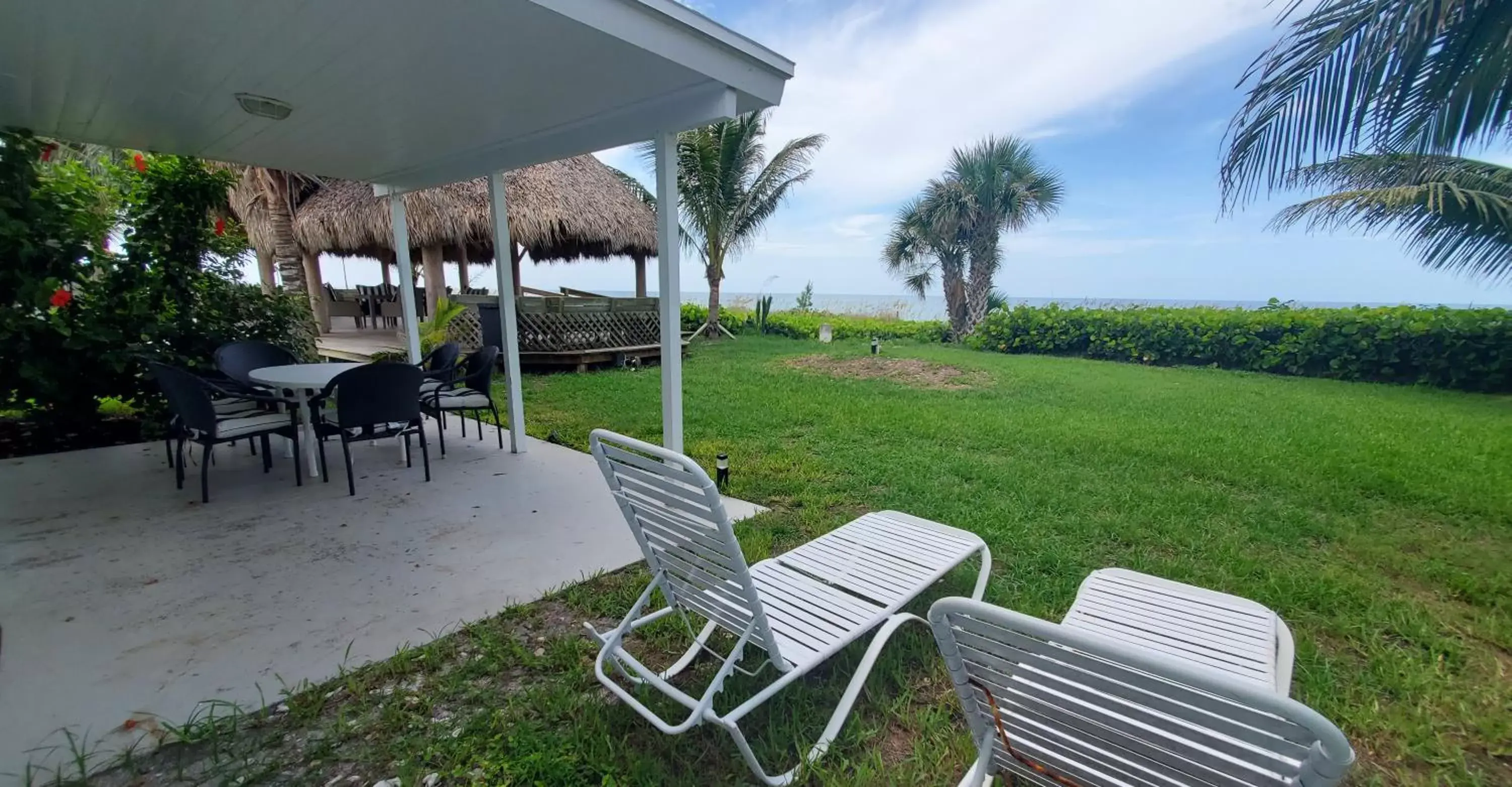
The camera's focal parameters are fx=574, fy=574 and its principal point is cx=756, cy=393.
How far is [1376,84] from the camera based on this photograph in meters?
3.03

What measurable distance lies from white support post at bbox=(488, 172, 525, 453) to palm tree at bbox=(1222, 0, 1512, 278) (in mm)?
5187

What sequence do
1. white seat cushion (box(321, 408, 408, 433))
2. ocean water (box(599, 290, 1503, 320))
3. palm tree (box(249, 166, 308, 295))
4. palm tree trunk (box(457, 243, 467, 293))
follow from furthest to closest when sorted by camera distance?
1. ocean water (box(599, 290, 1503, 320))
2. palm tree trunk (box(457, 243, 467, 293))
3. palm tree (box(249, 166, 308, 295))
4. white seat cushion (box(321, 408, 408, 433))

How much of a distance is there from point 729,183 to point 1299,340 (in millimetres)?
11528

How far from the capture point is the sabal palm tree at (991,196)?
15.2 metres

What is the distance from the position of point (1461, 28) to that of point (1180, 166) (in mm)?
14831

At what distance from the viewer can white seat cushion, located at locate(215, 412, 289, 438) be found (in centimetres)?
368

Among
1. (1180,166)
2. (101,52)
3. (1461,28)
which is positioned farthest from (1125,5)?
(1180,166)

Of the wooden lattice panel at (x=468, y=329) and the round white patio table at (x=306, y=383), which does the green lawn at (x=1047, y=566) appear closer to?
the round white patio table at (x=306, y=383)

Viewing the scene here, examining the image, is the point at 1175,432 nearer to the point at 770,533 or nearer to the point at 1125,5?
the point at 1125,5

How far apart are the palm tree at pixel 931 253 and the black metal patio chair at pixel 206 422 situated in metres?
15.2

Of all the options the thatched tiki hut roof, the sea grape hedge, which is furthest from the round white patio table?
the sea grape hedge

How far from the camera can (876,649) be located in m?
1.92

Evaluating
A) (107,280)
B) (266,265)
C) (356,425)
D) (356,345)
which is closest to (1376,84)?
(356,425)

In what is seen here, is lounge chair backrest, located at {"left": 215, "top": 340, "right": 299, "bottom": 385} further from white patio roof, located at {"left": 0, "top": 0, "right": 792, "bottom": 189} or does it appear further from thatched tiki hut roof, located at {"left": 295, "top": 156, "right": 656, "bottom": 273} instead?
thatched tiki hut roof, located at {"left": 295, "top": 156, "right": 656, "bottom": 273}
